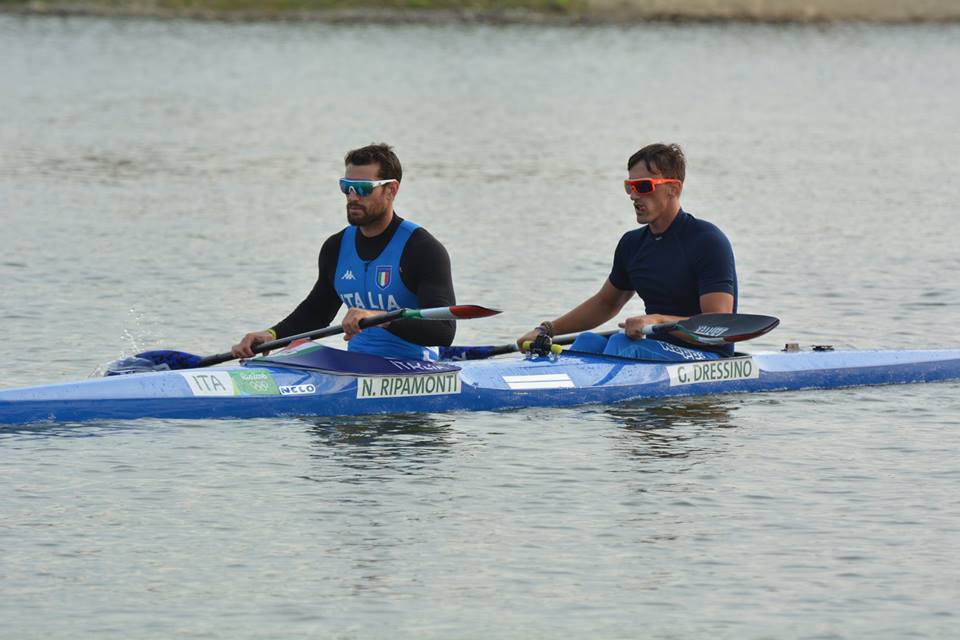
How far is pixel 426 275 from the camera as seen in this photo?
1161 centimetres

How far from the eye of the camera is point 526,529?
31.9 feet

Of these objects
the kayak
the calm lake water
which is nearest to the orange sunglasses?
the kayak

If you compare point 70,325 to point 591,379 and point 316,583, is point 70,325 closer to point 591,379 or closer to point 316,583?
point 591,379

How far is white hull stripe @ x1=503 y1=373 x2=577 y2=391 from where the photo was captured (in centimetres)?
1241

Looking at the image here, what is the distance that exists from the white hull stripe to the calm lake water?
19 cm

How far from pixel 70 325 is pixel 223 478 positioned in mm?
5909

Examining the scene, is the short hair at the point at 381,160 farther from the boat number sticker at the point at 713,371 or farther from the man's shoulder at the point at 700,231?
the boat number sticker at the point at 713,371

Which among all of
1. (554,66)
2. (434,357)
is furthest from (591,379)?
(554,66)

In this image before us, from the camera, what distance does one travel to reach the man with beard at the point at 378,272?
11555 mm

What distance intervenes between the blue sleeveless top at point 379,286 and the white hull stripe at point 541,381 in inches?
26.3

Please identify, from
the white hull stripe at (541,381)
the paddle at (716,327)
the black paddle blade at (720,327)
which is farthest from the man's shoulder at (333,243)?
the black paddle blade at (720,327)

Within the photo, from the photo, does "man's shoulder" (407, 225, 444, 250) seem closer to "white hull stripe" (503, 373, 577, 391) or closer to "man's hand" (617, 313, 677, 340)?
"white hull stripe" (503, 373, 577, 391)

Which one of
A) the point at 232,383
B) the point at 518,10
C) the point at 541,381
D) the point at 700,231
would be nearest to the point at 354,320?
the point at 232,383

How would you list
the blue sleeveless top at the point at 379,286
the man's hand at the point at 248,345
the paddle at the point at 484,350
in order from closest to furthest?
the blue sleeveless top at the point at 379,286 < the man's hand at the point at 248,345 < the paddle at the point at 484,350
